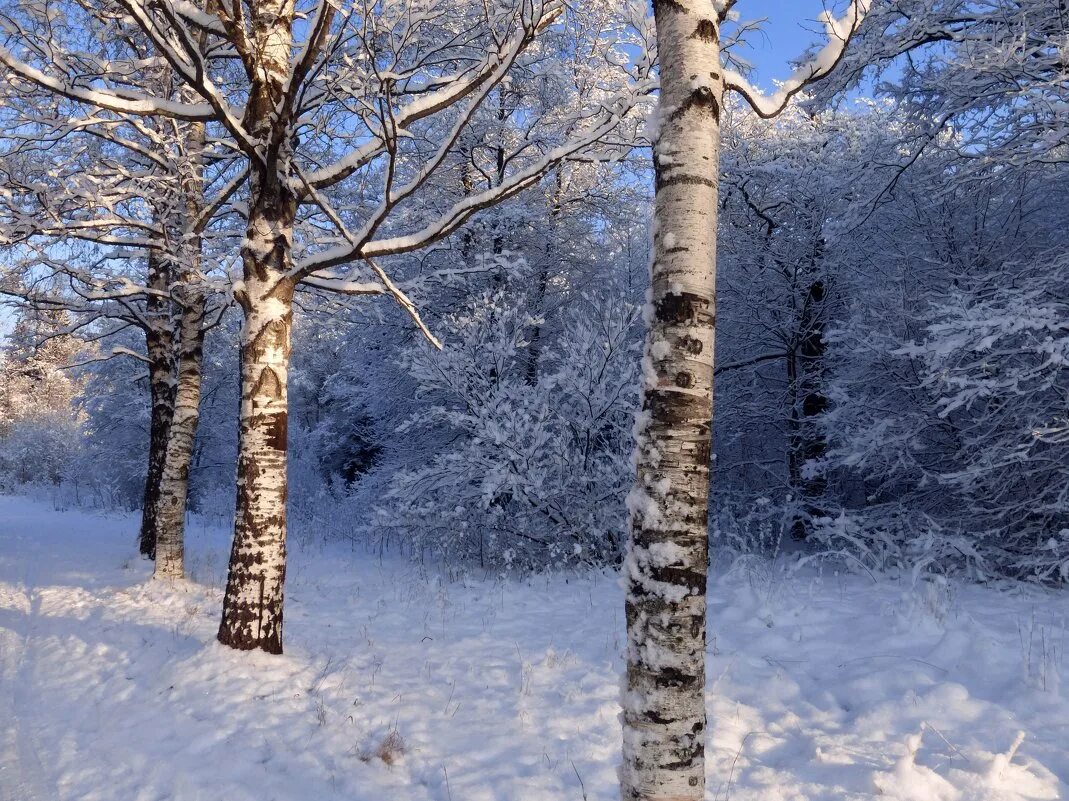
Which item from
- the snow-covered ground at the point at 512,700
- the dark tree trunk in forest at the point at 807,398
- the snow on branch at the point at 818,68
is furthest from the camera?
the dark tree trunk in forest at the point at 807,398

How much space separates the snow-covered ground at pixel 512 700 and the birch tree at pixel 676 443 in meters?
1.16

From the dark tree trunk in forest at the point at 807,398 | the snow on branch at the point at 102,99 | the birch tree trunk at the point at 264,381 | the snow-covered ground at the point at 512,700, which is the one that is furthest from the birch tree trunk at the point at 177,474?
the dark tree trunk in forest at the point at 807,398

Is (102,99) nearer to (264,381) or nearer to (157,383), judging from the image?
(264,381)

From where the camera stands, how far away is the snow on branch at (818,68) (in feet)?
10.9

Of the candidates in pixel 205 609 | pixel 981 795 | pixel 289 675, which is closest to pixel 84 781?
pixel 289 675

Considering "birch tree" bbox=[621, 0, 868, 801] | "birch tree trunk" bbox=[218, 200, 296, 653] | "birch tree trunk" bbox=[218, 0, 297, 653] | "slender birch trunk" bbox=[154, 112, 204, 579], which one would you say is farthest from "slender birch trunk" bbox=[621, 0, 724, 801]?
"slender birch trunk" bbox=[154, 112, 204, 579]

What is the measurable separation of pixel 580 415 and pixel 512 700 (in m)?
5.69

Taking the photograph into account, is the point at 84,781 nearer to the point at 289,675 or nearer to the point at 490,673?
the point at 289,675

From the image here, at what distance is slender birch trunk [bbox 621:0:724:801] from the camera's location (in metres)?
2.55

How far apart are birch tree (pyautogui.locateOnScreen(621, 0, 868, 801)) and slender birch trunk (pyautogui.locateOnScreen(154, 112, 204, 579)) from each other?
7.44 meters

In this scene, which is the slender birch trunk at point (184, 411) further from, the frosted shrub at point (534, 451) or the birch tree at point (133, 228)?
the frosted shrub at point (534, 451)

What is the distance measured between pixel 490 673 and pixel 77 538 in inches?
556

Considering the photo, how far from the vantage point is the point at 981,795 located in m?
3.19

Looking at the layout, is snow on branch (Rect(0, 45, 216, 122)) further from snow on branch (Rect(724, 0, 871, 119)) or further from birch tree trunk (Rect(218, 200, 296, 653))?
snow on branch (Rect(724, 0, 871, 119))
